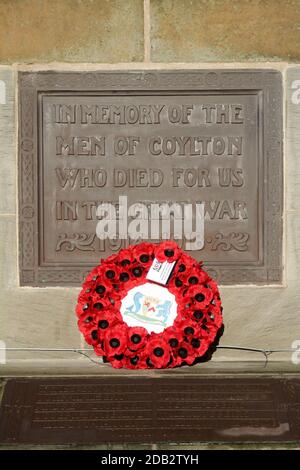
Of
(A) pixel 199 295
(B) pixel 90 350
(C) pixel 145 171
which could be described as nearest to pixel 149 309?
(A) pixel 199 295

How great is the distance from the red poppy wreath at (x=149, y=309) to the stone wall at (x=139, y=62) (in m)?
0.37

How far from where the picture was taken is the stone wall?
5.23 metres

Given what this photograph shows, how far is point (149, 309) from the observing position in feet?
16.3

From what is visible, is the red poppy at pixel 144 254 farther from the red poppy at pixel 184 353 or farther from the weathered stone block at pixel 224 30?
the weathered stone block at pixel 224 30

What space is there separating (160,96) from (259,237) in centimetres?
130

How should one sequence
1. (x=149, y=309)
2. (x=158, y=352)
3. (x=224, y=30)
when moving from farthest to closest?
(x=224, y=30) → (x=149, y=309) → (x=158, y=352)

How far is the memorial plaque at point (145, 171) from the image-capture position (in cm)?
530

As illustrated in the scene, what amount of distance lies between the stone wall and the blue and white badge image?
1.80ft

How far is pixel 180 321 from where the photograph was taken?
489cm

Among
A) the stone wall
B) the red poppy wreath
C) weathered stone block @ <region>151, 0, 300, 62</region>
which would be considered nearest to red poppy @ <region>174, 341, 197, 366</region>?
the red poppy wreath

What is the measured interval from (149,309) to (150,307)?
0.02 meters

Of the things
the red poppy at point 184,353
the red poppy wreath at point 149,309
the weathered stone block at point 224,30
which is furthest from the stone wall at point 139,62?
the red poppy at point 184,353

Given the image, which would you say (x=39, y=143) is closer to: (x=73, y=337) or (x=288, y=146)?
(x=73, y=337)

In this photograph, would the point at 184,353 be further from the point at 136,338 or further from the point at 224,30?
the point at 224,30
